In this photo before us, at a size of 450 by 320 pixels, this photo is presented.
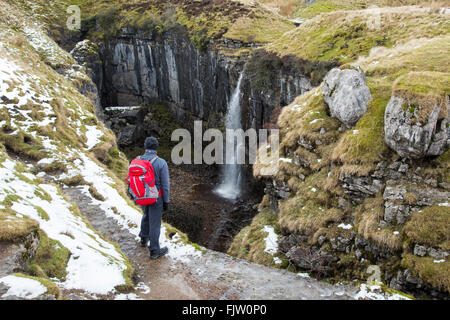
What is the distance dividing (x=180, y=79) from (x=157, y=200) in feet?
146

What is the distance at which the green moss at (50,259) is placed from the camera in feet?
20.3

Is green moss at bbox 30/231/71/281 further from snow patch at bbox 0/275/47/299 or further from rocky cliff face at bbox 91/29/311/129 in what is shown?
rocky cliff face at bbox 91/29/311/129

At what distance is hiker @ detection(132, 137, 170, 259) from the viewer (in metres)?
7.83

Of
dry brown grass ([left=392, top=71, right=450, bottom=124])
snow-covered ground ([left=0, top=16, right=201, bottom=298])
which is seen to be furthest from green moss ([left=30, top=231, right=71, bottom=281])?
dry brown grass ([left=392, top=71, right=450, bottom=124])

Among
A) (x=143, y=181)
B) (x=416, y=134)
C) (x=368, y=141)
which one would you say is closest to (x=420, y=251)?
(x=416, y=134)

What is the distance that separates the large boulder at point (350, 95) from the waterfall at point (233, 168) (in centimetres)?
1994

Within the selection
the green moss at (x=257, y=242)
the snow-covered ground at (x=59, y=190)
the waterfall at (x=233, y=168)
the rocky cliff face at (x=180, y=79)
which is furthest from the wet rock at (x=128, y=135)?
the green moss at (x=257, y=242)

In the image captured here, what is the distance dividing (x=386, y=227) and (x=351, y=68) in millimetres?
8353

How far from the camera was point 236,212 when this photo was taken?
29.9 m

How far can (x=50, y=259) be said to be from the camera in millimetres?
6613

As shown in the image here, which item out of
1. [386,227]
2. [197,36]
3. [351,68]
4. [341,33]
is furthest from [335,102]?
[197,36]

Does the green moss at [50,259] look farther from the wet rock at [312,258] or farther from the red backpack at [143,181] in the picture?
the wet rock at [312,258]
